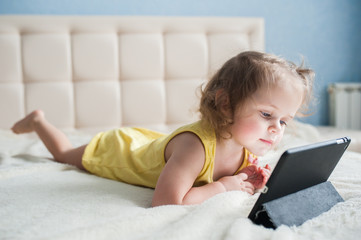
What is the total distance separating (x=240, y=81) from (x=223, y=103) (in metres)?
0.08

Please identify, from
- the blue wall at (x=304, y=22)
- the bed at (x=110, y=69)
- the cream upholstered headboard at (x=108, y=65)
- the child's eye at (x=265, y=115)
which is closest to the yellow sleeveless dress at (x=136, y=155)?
the child's eye at (x=265, y=115)

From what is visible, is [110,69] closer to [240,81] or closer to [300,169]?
[240,81]

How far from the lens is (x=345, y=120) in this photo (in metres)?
2.59

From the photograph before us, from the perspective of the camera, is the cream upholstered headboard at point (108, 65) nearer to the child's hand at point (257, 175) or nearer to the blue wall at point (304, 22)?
the blue wall at point (304, 22)

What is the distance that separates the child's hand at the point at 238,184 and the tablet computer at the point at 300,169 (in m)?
0.20

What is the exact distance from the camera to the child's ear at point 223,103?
96 cm

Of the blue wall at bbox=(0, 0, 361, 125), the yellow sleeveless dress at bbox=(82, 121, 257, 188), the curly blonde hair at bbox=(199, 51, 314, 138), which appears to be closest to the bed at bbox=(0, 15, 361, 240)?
the blue wall at bbox=(0, 0, 361, 125)

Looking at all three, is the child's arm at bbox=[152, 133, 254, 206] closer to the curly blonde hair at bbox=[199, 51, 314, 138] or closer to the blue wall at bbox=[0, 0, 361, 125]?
the curly blonde hair at bbox=[199, 51, 314, 138]

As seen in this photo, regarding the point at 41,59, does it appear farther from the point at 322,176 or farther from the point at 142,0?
the point at 322,176

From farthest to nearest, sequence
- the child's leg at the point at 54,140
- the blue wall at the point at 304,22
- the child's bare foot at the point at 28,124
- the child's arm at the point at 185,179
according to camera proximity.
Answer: the blue wall at the point at 304,22 → the child's bare foot at the point at 28,124 → the child's leg at the point at 54,140 → the child's arm at the point at 185,179

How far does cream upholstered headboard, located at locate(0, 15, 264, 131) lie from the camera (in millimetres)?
1998

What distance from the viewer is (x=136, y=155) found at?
1.20 m

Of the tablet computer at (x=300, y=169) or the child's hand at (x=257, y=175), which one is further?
the child's hand at (x=257, y=175)

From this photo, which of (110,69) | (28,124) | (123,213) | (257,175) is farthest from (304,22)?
(123,213)
